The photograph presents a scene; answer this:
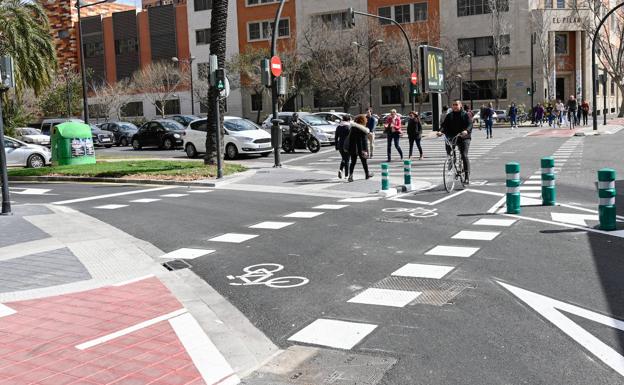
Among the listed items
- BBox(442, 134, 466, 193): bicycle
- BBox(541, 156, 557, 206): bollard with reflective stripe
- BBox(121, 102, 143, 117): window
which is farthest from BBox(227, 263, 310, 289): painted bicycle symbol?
BBox(121, 102, 143, 117): window

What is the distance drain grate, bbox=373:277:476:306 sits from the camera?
6.25 meters

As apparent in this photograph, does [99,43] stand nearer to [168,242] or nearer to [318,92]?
[318,92]

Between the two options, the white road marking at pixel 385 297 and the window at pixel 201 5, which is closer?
the white road marking at pixel 385 297

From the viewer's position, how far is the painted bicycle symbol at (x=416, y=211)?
11281 mm

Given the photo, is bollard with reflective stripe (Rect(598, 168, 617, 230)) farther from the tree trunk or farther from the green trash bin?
the green trash bin

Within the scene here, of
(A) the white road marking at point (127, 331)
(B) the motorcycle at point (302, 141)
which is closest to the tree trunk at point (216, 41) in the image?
(B) the motorcycle at point (302, 141)

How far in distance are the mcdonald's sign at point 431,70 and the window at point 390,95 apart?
36379 mm

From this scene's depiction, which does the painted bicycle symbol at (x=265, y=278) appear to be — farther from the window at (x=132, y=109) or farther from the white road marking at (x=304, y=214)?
the window at (x=132, y=109)

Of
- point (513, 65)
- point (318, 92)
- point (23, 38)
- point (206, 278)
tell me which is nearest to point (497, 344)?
point (206, 278)

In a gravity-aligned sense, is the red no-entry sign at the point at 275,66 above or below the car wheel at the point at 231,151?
above

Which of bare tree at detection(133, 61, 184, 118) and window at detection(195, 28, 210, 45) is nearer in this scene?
bare tree at detection(133, 61, 184, 118)

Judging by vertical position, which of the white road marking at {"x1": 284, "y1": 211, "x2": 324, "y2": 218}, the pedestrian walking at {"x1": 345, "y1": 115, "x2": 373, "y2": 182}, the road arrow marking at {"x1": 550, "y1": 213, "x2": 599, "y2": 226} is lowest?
the road arrow marking at {"x1": 550, "y1": 213, "x2": 599, "y2": 226}

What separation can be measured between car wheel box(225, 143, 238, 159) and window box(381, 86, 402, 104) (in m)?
37.0

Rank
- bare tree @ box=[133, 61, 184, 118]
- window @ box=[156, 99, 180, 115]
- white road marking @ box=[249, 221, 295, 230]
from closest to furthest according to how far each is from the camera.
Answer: white road marking @ box=[249, 221, 295, 230], bare tree @ box=[133, 61, 184, 118], window @ box=[156, 99, 180, 115]
